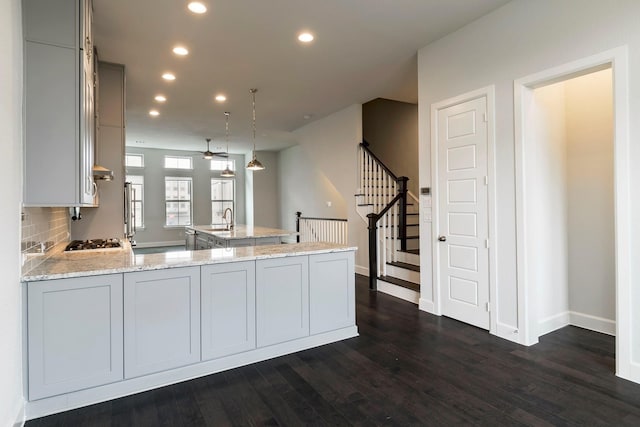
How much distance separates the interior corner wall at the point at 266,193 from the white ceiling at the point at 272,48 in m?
4.87

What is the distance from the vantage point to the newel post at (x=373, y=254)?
18.0 ft

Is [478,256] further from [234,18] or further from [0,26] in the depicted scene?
[0,26]

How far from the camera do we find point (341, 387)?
2.57m

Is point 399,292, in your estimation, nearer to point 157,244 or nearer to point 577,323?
point 577,323

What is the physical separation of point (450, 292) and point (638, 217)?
190cm

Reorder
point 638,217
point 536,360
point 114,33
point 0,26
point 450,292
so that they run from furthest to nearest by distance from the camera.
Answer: point 450,292
point 114,33
point 536,360
point 638,217
point 0,26

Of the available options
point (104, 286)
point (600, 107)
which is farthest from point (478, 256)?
point (104, 286)

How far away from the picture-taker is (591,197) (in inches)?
144

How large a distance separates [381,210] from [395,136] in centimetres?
250

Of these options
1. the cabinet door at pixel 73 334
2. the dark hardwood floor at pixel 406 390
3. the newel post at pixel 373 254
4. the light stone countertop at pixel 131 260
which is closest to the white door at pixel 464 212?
the dark hardwood floor at pixel 406 390

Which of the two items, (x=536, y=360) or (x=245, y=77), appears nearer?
(x=536, y=360)

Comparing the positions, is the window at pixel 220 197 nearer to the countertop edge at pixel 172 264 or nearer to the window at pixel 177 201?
the window at pixel 177 201

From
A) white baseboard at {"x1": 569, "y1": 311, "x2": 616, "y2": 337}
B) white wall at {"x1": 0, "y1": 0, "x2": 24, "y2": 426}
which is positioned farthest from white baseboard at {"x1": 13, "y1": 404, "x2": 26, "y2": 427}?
white baseboard at {"x1": 569, "y1": 311, "x2": 616, "y2": 337}

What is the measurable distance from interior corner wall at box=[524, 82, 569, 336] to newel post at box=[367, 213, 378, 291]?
7.88ft
